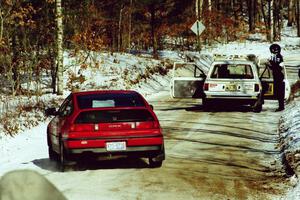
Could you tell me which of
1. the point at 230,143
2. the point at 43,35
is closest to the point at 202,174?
the point at 230,143

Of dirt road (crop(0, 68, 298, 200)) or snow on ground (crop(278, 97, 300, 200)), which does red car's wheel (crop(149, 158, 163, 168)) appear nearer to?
dirt road (crop(0, 68, 298, 200))

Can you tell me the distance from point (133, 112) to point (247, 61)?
10529 mm

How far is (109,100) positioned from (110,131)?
73 cm

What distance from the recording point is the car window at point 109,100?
1069cm

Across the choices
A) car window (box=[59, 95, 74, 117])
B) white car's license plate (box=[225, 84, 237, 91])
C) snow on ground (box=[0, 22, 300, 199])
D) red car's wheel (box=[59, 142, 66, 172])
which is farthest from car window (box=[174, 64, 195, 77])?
red car's wheel (box=[59, 142, 66, 172])

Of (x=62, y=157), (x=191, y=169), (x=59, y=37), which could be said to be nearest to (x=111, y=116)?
(x=62, y=157)

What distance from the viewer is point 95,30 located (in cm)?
3712

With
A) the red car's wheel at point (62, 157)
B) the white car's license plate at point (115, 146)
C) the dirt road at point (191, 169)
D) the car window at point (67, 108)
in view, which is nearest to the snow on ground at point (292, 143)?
the dirt road at point (191, 169)

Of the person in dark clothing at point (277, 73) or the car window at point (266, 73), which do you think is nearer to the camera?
the person in dark clothing at point (277, 73)

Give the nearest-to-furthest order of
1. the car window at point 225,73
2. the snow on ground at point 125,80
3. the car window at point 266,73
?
the snow on ground at point 125,80 < the car window at point 225,73 < the car window at point 266,73

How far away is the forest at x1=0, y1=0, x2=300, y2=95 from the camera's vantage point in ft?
80.8

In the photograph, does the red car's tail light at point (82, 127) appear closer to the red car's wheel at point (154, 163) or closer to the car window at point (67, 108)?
the car window at point (67, 108)

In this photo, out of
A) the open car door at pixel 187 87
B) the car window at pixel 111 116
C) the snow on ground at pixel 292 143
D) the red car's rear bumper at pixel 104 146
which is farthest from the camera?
the open car door at pixel 187 87

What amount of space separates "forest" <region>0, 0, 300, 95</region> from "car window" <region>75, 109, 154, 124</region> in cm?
1235
